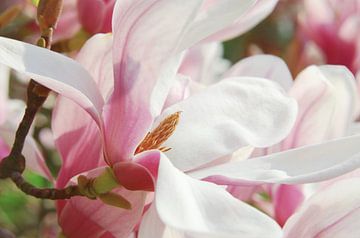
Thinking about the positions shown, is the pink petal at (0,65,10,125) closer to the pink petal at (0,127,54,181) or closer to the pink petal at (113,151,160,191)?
the pink petal at (0,127,54,181)

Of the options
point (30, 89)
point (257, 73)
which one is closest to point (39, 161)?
point (30, 89)

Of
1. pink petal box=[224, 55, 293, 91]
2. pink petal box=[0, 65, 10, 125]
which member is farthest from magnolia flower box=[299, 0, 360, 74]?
pink petal box=[0, 65, 10, 125]

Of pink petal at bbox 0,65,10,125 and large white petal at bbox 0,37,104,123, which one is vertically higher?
large white petal at bbox 0,37,104,123

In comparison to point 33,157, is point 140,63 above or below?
above

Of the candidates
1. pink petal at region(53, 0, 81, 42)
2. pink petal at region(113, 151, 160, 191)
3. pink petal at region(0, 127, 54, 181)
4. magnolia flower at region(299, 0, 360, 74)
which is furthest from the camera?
magnolia flower at region(299, 0, 360, 74)

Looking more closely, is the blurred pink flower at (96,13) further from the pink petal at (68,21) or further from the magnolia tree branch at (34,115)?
the magnolia tree branch at (34,115)

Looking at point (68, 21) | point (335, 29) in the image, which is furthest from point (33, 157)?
point (335, 29)

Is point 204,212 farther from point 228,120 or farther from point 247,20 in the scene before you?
point 247,20
